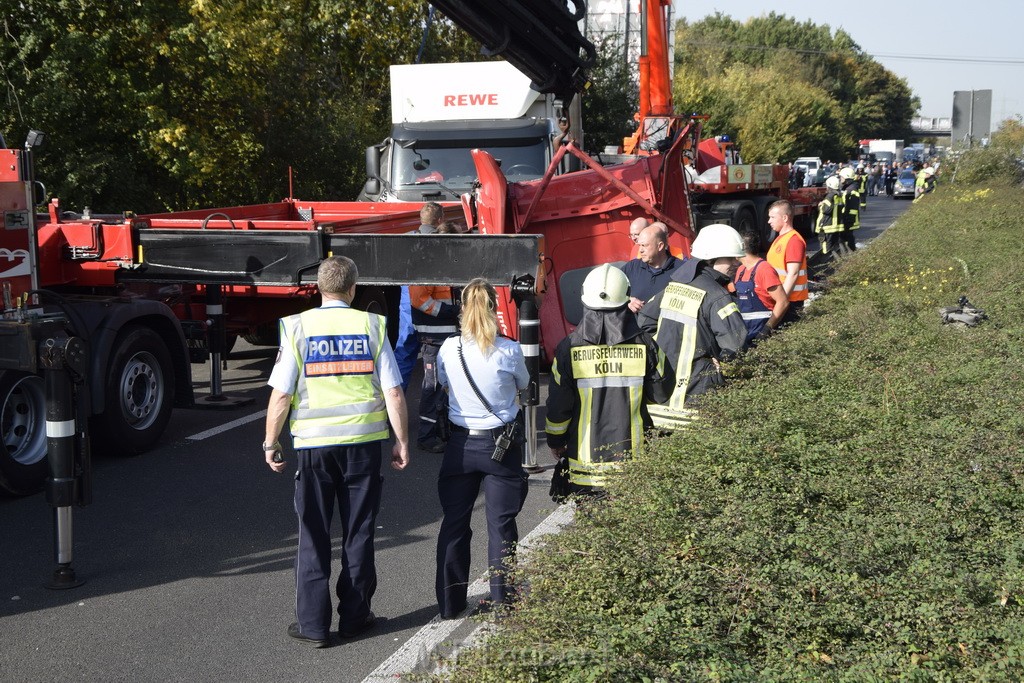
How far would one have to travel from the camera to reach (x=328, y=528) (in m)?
4.84

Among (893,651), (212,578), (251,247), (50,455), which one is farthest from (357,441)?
(251,247)

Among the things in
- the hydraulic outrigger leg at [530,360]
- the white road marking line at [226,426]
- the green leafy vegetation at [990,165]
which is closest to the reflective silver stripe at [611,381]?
the hydraulic outrigger leg at [530,360]

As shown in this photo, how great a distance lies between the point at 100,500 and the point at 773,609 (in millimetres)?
4936

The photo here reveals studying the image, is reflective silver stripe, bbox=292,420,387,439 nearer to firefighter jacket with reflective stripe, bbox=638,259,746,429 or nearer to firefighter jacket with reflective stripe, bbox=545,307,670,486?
firefighter jacket with reflective stripe, bbox=545,307,670,486

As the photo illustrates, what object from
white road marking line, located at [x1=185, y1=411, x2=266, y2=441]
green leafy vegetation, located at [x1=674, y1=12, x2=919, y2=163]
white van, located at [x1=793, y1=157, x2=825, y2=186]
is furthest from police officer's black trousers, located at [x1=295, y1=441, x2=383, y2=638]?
green leafy vegetation, located at [x1=674, y1=12, x2=919, y2=163]

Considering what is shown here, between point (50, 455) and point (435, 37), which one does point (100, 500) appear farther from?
point (435, 37)

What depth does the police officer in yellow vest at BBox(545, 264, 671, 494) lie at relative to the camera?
16.3ft

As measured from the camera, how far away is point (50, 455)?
553 cm

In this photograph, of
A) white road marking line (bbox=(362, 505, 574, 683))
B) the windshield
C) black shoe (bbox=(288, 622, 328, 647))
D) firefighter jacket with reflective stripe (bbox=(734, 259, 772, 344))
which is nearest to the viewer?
white road marking line (bbox=(362, 505, 574, 683))

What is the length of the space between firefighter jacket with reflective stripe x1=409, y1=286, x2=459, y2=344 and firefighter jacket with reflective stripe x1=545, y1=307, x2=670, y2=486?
329cm

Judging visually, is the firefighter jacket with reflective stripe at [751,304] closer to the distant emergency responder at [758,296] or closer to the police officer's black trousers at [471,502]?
the distant emergency responder at [758,296]

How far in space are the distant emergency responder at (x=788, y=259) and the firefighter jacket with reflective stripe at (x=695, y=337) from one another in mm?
3181

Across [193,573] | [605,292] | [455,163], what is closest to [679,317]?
[605,292]

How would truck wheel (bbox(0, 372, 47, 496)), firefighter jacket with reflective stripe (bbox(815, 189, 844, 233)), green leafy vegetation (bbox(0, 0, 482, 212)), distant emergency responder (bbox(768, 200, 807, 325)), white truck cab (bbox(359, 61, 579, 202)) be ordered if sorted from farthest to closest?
firefighter jacket with reflective stripe (bbox(815, 189, 844, 233)) < green leafy vegetation (bbox(0, 0, 482, 212)) < white truck cab (bbox(359, 61, 579, 202)) < distant emergency responder (bbox(768, 200, 807, 325)) < truck wheel (bbox(0, 372, 47, 496))
